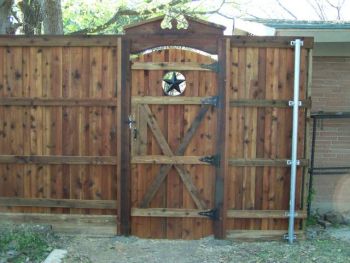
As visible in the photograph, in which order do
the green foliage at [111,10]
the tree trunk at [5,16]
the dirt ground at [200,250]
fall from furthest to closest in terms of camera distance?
the green foliage at [111,10]
the tree trunk at [5,16]
the dirt ground at [200,250]

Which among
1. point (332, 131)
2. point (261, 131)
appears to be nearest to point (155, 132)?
point (261, 131)

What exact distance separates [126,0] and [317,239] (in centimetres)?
1440

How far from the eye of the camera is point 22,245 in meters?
5.64

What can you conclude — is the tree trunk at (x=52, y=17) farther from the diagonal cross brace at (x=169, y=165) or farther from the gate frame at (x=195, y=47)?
the diagonal cross brace at (x=169, y=165)

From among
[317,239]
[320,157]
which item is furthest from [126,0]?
[317,239]

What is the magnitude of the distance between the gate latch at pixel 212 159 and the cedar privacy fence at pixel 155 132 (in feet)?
0.04

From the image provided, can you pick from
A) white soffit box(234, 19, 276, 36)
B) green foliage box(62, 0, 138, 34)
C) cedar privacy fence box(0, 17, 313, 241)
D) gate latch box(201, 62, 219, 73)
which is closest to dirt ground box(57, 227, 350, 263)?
cedar privacy fence box(0, 17, 313, 241)

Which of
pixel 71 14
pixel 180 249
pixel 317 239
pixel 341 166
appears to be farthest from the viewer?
pixel 71 14

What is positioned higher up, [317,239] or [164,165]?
[164,165]

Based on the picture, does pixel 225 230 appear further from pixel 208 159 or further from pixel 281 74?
pixel 281 74

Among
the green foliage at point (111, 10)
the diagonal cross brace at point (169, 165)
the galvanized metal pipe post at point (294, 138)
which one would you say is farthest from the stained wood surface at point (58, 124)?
the green foliage at point (111, 10)

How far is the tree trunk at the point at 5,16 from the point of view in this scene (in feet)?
31.3

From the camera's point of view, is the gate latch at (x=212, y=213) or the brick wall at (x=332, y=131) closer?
the gate latch at (x=212, y=213)

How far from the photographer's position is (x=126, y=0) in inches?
748
